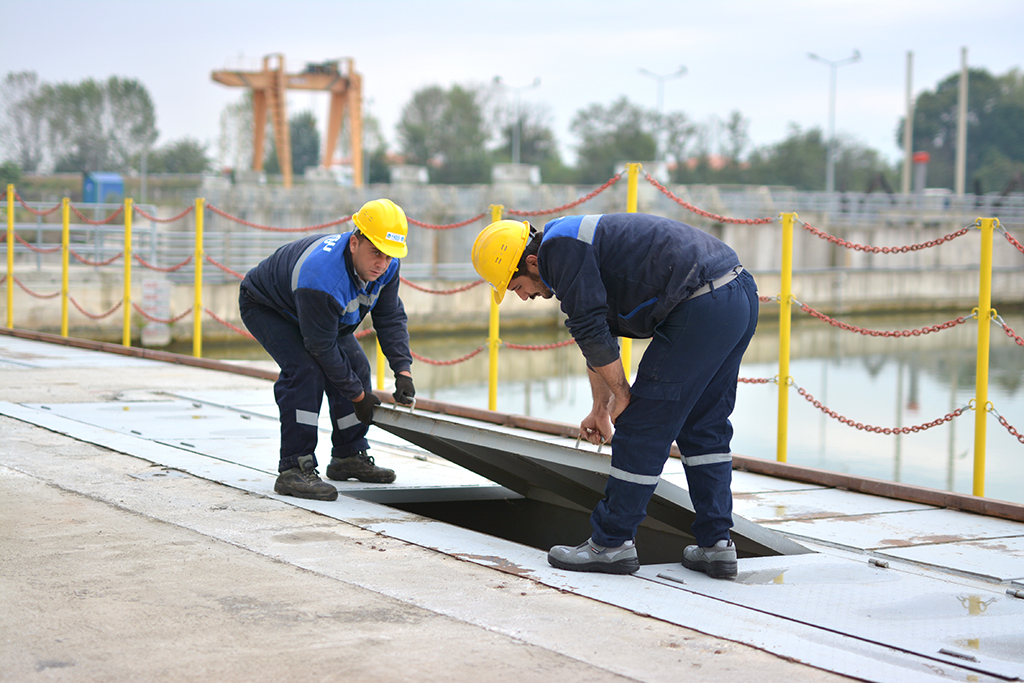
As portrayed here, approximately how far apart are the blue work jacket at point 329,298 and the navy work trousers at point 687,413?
1.69 meters

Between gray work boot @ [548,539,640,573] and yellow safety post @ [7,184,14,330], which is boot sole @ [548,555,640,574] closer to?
gray work boot @ [548,539,640,573]

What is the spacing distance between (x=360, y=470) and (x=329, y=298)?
48.9 inches

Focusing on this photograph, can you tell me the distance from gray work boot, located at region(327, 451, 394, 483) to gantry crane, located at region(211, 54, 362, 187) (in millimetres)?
46306

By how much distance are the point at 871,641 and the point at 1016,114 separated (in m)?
105

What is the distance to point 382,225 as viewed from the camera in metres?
5.18

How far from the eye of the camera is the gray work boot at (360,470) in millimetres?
5988

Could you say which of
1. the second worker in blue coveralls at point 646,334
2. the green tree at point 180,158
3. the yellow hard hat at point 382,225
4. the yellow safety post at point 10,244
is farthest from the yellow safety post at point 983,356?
the green tree at point 180,158

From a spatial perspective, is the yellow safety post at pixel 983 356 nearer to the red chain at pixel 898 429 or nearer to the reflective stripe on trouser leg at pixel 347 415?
the red chain at pixel 898 429

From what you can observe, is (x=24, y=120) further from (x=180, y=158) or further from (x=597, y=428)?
(x=597, y=428)

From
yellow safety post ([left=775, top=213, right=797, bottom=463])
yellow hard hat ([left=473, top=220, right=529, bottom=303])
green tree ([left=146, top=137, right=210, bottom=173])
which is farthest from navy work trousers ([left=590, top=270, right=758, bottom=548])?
green tree ([left=146, top=137, right=210, bottom=173])

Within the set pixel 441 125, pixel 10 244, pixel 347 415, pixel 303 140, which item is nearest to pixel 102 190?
pixel 10 244

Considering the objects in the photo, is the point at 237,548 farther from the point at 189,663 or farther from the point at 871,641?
the point at 871,641

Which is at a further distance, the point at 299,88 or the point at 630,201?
the point at 299,88

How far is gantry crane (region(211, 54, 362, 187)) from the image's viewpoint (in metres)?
51.8
